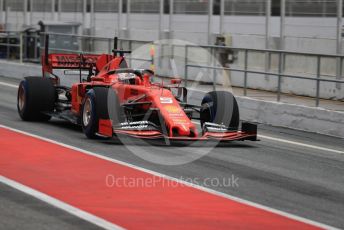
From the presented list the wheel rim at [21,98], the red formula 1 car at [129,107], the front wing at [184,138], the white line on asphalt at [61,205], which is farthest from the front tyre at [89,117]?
the white line on asphalt at [61,205]

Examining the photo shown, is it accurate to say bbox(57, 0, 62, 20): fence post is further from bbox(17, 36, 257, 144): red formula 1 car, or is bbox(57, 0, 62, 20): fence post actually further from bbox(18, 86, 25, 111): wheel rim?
bbox(17, 36, 257, 144): red formula 1 car

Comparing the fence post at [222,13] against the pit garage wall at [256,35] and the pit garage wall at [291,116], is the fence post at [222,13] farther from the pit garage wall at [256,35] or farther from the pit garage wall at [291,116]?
the pit garage wall at [291,116]

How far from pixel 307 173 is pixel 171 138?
2.23 metres

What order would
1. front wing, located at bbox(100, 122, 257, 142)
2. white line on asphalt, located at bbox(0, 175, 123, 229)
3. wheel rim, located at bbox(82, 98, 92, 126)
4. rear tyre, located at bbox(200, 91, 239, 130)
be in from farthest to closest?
rear tyre, located at bbox(200, 91, 239, 130) < wheel rim, located at bbox(82, 98, 92, 126) < front wing, located at bbox(100, 122, 257, 142) < white line on asphalt, located at bbox(0, 175, 123, 229)

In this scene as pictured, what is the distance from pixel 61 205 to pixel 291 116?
374 inches

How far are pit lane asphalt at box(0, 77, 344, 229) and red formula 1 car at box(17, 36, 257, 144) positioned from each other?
0.27 meters

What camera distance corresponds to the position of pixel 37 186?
30.9 ft

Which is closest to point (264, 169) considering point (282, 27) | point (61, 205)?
point (61, 205)

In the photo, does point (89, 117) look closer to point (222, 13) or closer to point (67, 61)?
point (67, 61)

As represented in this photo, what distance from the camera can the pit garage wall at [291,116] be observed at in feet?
52.7

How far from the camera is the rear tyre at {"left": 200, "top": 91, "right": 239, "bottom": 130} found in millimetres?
13695

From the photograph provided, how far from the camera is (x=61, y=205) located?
8.45 metres

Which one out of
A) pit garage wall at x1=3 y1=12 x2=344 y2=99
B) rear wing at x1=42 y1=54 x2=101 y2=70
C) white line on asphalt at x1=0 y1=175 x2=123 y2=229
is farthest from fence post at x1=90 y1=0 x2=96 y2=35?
white line on asphalt at x1=0 y1=175 x2=123 y2=229

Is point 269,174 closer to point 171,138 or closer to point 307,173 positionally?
point 307,173
